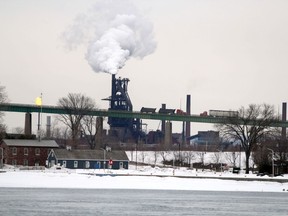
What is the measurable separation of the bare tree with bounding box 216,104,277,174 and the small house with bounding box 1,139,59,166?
27228mm

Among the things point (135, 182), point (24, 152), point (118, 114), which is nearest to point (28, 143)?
point (24, 152)

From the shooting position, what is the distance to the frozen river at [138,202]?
2415 inches

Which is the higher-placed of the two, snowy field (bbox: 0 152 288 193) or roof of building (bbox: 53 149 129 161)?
roof of building (bbox: 53 149 129 161)

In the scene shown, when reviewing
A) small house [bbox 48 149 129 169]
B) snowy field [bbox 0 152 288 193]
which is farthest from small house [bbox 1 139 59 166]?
snowy field [bbox 0 152 288 193]

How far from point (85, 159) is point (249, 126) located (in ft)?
91.8

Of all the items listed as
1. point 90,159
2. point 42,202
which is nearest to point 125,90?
point 90,159

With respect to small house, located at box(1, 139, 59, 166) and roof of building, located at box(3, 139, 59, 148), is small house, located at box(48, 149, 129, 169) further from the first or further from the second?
roof of building, located at box(3, 139, 59, 148)

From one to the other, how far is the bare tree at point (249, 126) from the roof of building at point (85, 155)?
16469mm

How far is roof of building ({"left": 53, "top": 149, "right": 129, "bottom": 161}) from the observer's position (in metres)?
133

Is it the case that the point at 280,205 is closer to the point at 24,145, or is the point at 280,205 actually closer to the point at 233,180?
the point at 233,180

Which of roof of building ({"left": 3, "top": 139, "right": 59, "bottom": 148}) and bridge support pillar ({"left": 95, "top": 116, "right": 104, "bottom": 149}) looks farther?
bridge support pillar ({"left": 95, "top": 116, "right": 104, "bottom": 149})

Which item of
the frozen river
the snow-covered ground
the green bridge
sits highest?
the green bridge

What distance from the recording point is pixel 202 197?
80438 mm

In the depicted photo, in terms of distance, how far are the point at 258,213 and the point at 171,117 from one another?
125643mm
